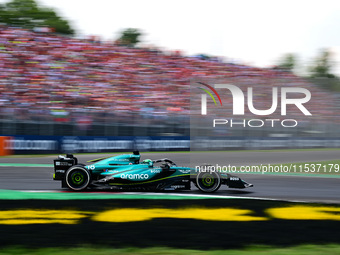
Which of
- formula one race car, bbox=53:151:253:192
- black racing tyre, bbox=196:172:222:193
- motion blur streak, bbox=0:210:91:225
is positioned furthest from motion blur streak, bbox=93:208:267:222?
black racing tyre, bbox=196:172:222:193

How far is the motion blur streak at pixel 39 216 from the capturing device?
6277mm

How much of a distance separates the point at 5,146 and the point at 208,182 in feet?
34.2

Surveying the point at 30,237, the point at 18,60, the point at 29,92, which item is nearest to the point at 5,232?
the point at 30,237

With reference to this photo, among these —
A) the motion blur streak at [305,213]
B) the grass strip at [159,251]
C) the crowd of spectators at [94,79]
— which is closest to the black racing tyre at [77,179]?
the motion blur streak at [305,213]

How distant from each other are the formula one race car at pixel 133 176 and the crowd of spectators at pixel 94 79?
25.8 feet

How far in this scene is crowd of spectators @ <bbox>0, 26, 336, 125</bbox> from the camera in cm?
1862

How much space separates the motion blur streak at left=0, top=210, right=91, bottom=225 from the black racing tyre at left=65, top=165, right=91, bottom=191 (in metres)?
2.16

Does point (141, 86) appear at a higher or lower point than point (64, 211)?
higher

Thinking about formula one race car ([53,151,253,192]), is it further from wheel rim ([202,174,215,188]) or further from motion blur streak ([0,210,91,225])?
motion blur streak ([0,210,91,225])

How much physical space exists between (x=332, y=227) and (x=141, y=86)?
650 inches

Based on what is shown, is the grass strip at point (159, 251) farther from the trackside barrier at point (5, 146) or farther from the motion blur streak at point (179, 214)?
the trackside barrier at point (5, 146)

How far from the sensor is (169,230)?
586cm

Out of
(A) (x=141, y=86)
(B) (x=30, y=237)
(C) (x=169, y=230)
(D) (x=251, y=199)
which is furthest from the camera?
(A) (x=141, y=86)

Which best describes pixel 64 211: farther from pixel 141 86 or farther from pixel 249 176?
pixel 141 86
